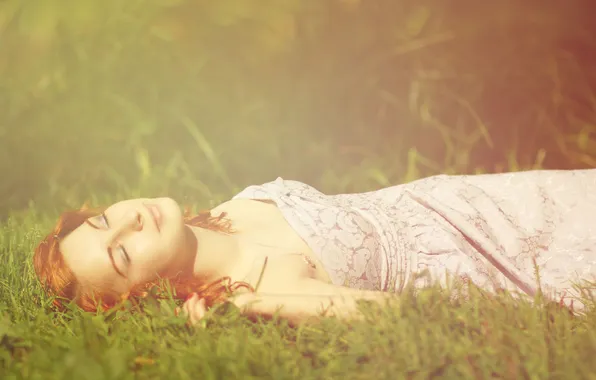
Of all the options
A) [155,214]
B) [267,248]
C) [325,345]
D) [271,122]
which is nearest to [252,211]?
[267,248]

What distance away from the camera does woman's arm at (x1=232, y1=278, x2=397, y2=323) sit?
3.43 ft

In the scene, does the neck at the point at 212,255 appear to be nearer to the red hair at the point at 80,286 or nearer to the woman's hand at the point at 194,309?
the red hair at the point at 80,286

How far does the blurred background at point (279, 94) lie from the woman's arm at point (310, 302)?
2.51ft

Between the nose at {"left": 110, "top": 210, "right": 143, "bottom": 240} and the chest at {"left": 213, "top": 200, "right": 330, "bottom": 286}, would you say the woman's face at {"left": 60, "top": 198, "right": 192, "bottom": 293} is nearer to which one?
the nose at {"left": 110, "top": 210, "right": 143, "bottom": 240}

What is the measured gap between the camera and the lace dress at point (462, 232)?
123cm

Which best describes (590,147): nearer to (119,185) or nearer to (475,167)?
(475,167)

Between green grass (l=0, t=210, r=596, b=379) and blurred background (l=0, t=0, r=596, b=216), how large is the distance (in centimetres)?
80

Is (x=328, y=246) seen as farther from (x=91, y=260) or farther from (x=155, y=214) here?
(x=91, y=260)

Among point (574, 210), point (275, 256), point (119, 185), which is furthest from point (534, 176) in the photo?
point (119, 185)

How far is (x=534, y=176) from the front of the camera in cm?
142

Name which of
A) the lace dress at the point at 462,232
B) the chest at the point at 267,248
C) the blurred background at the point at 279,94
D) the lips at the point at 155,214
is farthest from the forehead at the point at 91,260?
the blurred background at the point at 279,94

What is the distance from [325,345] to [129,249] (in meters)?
0.47

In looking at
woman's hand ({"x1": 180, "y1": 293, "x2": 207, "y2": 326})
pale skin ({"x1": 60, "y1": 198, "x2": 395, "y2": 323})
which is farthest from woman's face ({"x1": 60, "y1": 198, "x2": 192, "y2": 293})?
woman's hand ({"x1": 180, "y1": 293, "x2": 207, "y2": 326})

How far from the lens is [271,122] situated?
1938 millimetres
